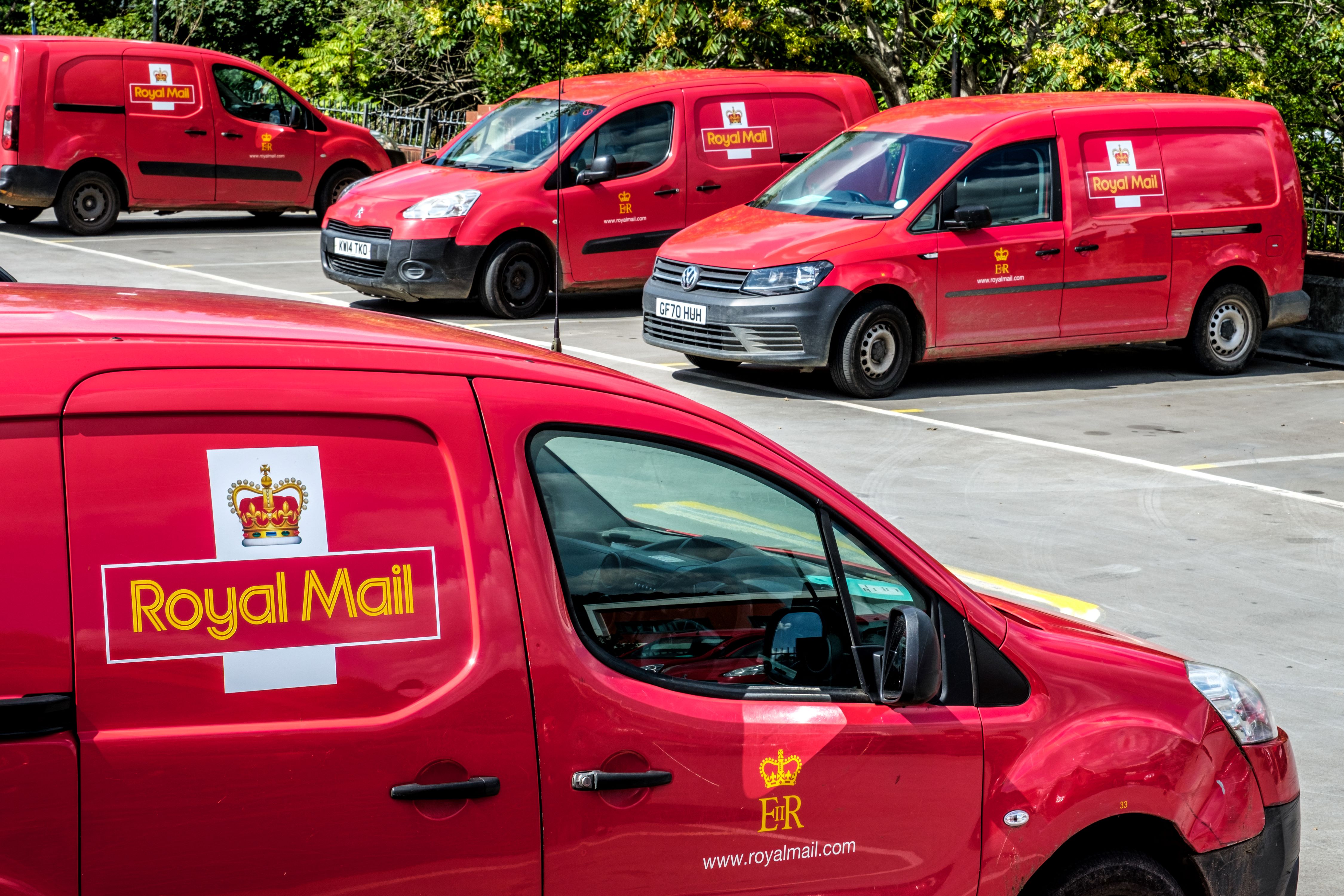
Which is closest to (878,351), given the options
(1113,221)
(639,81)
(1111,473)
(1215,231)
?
(1113,221)

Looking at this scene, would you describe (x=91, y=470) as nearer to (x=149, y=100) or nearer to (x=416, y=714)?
(x=416, y=714)

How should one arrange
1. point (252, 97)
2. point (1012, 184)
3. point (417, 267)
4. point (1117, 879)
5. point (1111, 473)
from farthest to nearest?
1. point (252, 97)
2. point (417, 267)
3. point (1012, 184)
4. point (1111, 473)
5. point (1117, 879)

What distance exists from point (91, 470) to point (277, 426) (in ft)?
0.95

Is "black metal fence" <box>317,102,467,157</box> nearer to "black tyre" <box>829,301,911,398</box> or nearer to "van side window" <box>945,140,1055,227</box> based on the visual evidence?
"van side window" <box>945,140,1055,227</box>

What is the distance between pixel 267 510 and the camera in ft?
8.10

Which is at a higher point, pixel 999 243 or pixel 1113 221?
pixel 1113 221

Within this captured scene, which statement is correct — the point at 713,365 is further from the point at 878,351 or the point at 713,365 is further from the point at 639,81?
the point at 639,81

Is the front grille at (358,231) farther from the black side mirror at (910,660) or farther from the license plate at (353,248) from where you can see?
the black side mirror at (910,660)

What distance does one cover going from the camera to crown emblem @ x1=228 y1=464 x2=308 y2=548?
96.6 inches

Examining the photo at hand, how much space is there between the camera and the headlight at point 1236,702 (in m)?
3.53

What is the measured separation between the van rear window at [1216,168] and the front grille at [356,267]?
6.52 m

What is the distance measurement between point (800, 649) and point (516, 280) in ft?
37.6

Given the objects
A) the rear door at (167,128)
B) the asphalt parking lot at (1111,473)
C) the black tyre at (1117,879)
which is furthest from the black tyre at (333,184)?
the black tyre at (1117,879)

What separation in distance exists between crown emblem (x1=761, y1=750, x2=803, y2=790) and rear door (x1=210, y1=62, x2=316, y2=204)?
17.7m
